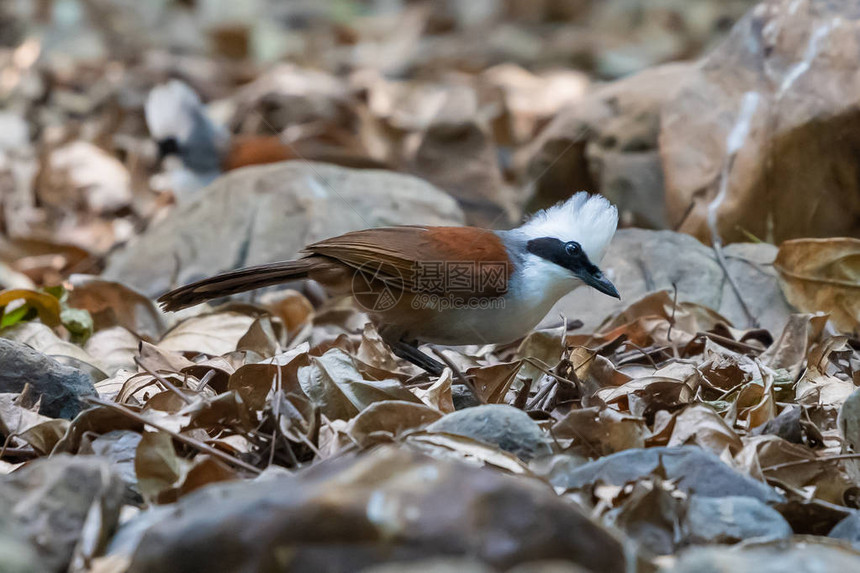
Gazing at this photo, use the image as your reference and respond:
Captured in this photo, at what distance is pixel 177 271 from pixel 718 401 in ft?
12.8

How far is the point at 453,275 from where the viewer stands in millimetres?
3955

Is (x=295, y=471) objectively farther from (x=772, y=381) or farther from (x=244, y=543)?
(x=772, y=381)

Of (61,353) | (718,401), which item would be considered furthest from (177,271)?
(718,401)

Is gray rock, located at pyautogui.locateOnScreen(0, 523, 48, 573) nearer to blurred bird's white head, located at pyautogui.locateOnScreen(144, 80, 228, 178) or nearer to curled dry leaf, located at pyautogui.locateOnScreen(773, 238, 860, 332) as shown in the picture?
curled dry leaf, located at pyautogui.locateOnScreen(773, 238, 860, 332)

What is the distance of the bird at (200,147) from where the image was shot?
8.00m

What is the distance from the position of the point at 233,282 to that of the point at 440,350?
1.11 m

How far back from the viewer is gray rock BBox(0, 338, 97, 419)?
3.38 m

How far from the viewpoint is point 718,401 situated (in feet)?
11.3

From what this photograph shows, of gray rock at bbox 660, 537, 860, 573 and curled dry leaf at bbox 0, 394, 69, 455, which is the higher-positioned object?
gray rock at bbox 660, 537, 860, 573

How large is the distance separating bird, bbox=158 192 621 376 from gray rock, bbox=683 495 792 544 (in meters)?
1.52

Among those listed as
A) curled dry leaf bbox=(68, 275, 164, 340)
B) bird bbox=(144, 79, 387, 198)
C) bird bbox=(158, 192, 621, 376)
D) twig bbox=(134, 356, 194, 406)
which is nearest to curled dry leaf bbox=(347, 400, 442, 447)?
twig bbox=(134, 356, 194, 406)

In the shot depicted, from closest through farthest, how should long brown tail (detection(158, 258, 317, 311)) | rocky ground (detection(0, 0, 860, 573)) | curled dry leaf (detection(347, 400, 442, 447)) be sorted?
rocky ground (detection(0, 0, 860, 573)) → curled dry leaf (detection(347, 400, 442, 447)) → long brown tail (detection(158, 258, 317, 311))

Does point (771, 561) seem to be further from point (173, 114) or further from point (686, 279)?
point (173, 114)

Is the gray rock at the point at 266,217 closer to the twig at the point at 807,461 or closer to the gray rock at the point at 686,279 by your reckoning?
the gray rock at the point at 686,279
